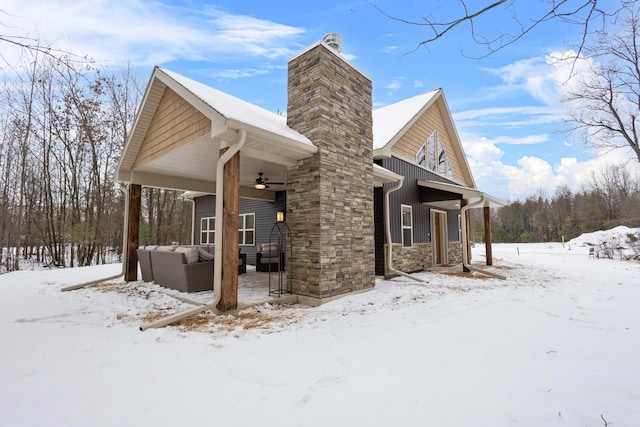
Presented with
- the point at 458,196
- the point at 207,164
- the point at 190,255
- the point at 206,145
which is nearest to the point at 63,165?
the point at 207,164

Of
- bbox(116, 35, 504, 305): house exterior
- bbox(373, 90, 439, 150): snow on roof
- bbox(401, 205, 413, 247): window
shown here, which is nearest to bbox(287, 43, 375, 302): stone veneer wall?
bbox(116, 35, 504, 305): house exterior

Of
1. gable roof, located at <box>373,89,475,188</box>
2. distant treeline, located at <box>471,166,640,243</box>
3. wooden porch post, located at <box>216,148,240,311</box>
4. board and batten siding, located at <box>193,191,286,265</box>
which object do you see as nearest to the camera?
wooden porch post, located at <box>216,148,240,311</box>

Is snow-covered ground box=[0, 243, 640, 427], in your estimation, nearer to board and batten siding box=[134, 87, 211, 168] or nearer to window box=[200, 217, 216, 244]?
board and batten siding box=[134, 87, 211, 168]

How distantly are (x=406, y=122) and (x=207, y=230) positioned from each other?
8.82 metres

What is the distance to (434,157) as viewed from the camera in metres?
11.1

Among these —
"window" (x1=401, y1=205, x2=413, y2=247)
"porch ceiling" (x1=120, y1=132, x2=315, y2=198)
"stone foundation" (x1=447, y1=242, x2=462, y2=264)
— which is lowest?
"stone foundation" (x1=447, y1=242, x2=462, y2=264)

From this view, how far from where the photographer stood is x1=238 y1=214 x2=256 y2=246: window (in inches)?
439

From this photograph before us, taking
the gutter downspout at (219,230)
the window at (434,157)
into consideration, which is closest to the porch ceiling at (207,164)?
the gutter downspout at (219,230)

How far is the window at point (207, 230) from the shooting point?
1212cm

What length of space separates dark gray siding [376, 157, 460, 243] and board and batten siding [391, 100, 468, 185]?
14.7 inches

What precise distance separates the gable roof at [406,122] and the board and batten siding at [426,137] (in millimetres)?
169

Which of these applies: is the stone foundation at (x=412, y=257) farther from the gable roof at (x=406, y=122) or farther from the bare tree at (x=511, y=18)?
the bare tree at (x=511, y=18)

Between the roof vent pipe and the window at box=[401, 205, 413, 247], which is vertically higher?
the roof vent pipe

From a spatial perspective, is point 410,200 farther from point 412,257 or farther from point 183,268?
point 183,268
